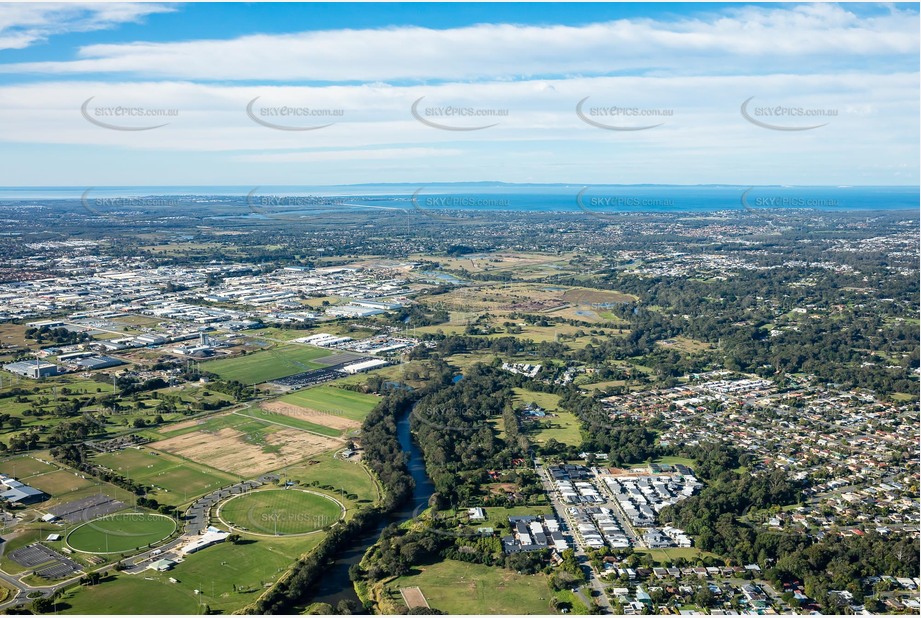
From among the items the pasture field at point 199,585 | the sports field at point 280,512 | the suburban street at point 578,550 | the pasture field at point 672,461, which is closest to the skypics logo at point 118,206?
the sports field at point 280,512

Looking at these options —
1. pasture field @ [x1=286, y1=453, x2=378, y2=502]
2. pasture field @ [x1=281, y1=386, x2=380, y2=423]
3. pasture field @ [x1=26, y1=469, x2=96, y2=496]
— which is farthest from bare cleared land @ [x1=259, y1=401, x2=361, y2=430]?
pasture field @ [x1=26, y1=469, x2=96, y2=496]

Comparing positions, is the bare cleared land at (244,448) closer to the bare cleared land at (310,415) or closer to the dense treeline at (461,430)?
the bare cleared land at (310,415)

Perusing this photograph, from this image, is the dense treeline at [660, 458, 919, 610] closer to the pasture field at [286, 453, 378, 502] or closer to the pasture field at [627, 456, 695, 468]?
the pasture field at [627, 456, 695, 468]

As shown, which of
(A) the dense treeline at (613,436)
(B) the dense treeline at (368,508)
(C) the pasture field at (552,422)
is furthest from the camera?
→ (C) the pasture field at (552,422)

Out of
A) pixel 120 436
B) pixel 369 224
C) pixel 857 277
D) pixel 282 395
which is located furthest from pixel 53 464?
pixel 369 224

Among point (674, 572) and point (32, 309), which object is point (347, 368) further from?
point (32, 309)

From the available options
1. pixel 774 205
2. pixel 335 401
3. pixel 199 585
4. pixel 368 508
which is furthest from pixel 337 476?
pixel 774 205

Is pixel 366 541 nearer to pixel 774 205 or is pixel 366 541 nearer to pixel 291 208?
pixel 291 208
